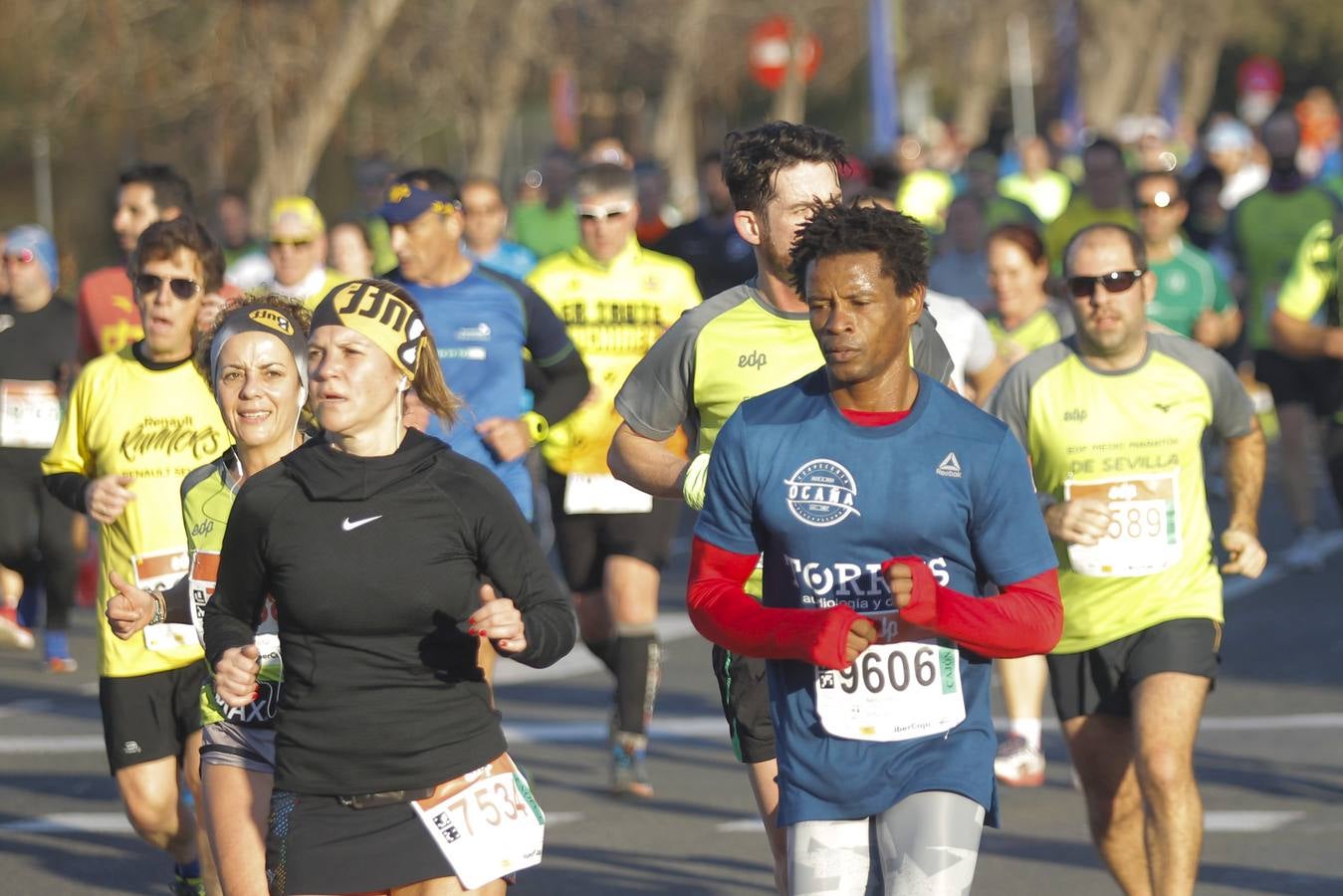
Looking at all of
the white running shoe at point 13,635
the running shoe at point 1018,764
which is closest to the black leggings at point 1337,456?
the running shoe at point 1018,764

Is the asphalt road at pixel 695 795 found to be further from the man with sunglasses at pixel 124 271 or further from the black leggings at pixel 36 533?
the man with sunglasses at pixel 124 271

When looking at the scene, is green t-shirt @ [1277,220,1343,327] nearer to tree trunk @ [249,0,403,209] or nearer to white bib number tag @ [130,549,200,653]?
white bib number tag @ [130,549,200,653]

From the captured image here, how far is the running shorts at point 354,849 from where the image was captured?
4969mm

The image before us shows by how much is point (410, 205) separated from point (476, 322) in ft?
1.53

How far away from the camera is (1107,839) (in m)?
6.89

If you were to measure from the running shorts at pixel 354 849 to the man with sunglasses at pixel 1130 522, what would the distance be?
224 centimetres

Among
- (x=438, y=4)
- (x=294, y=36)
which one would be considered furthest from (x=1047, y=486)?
(x=438, y=4)

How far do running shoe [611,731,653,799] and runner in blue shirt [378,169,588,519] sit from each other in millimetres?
1002

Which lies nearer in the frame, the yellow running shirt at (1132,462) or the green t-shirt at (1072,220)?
the yellow running shirt at (1132,462)

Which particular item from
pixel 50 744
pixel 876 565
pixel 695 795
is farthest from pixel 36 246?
pixel 876 565

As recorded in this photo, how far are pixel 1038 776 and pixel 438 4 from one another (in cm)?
2532

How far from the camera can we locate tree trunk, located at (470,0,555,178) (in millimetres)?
33125

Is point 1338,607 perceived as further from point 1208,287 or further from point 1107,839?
point 1107,839

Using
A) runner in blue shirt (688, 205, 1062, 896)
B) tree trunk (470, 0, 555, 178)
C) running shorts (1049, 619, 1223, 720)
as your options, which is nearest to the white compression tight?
runner in blue shirt (688, 205, 1062, 896)
